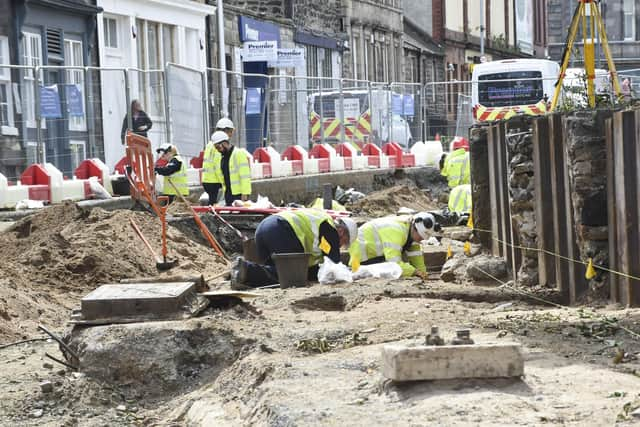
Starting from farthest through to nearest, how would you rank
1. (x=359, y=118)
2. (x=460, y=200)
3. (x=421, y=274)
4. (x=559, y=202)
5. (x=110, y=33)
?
1. (x=359, y=118)
2. (x=110, y=33)
3. (x=460, y=200)
4. (x=421, y=274)
5. (x=559, y=202)

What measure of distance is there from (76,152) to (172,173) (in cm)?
194

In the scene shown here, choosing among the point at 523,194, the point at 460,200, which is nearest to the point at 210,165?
the point at 460,200

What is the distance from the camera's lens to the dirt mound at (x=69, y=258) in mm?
12000

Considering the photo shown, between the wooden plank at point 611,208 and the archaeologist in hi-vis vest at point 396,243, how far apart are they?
3.73 metres

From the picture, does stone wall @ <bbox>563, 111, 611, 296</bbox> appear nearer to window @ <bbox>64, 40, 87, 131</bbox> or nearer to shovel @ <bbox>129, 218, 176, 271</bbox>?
shovel @ <bbox>129, 218, 176, 271</bbox>

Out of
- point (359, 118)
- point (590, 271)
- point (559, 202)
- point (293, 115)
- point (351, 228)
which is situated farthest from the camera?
point (359, 118)

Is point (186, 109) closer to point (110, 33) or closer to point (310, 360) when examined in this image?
point (110, 33)

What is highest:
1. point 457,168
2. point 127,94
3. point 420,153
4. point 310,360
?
point 127,94

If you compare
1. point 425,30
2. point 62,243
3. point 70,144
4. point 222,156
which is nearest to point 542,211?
point 62,243

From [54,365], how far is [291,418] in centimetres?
348

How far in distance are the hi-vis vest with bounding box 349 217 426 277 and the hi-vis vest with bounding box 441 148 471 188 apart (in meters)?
8.64

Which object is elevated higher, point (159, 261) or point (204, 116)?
point (204, 116)

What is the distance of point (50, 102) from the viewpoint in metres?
19.0

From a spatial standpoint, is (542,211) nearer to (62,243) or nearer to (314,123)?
(62,243)
